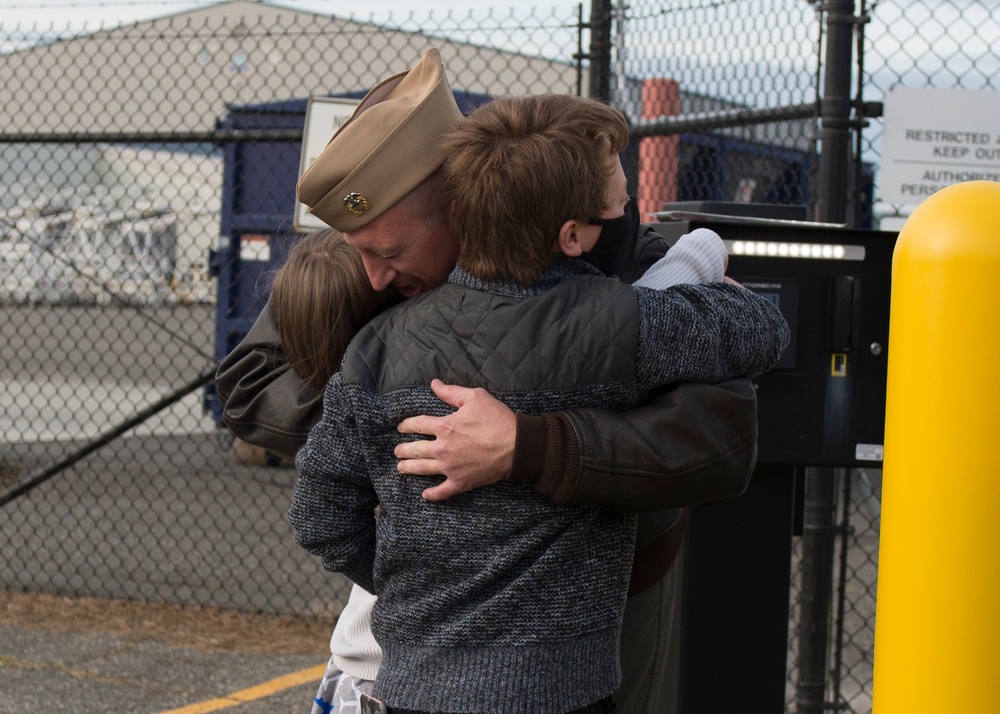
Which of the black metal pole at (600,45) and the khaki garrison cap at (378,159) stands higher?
the black metal pole at (600,45)

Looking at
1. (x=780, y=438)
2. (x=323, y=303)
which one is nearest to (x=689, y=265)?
(x=323, y=303)

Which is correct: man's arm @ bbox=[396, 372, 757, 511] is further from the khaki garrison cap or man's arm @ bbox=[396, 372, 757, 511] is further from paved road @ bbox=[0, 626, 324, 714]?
paved road @ bbox=[0, 626, 324, 714]

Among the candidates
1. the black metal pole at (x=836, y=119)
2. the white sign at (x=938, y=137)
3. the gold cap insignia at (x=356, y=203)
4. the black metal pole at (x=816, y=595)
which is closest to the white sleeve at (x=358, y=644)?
the gold cap insignia at (x=356, y=203)

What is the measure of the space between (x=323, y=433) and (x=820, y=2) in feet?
8.39

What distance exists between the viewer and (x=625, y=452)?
1.56 meters

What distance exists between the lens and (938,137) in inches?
136

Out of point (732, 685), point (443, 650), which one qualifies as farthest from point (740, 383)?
point (732, 685)

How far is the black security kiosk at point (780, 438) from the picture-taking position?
8.38 feet

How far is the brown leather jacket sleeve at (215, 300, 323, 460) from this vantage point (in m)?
2.01

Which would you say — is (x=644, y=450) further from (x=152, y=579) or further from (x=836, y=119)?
(x=152, y=579)

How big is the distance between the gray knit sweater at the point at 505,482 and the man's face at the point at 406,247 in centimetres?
7

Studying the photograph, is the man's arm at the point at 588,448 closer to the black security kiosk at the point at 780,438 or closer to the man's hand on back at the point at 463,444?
the man's hand on back at the point at 463,444

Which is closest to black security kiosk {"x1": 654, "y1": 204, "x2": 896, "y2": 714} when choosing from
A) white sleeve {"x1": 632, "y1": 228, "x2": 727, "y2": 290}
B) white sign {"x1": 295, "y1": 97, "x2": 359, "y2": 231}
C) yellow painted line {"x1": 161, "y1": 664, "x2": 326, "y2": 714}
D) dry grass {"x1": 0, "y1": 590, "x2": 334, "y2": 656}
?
white sleeve {"x1": 632, "y1": 228, "x2": 727, "y2": 290}

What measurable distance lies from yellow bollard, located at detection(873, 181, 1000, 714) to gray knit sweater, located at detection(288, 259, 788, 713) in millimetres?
248
